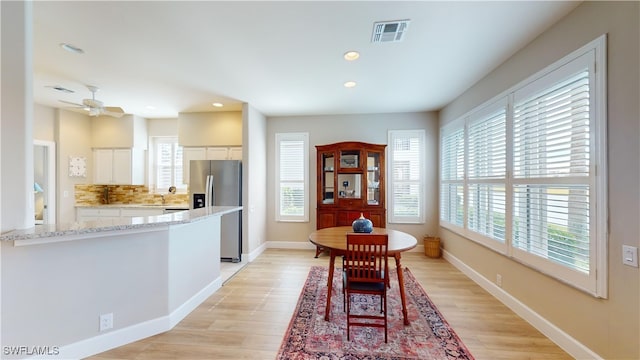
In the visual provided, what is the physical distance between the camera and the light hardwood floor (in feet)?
6.77

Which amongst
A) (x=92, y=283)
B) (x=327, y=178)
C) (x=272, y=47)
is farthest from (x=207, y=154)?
(x=92, y=283)

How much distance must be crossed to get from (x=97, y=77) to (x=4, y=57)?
1771 mm

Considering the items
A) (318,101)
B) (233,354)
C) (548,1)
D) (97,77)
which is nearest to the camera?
(548,1)

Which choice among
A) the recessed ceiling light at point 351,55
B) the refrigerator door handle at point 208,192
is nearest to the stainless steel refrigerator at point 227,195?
the refrigerator door handle at point 208,192

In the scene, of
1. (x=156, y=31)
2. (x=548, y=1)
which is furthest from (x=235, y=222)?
(x=548, y=1)

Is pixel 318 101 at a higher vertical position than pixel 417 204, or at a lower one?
higher

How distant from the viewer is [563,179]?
2074 millimetres

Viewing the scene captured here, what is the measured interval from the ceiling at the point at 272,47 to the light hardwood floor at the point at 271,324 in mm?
2622

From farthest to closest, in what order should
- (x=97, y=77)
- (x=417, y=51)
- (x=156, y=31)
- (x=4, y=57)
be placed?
1. (x=97, y=77)
2. (x=417, y=51)
3. (x=156, y=31)
4. (x=4, y=57)

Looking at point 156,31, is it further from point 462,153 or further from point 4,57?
point 462,153

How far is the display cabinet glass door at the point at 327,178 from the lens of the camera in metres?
4.87

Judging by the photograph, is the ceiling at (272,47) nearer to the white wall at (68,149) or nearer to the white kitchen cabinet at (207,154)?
the white wall at (68,149)

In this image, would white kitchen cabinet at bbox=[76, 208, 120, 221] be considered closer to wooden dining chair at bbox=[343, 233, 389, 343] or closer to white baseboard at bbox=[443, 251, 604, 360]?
wooden dining chair at bbox=[343, 233, 389, 343]

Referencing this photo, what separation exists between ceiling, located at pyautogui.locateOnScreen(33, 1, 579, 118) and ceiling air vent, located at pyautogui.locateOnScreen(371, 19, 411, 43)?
2.0 inches
